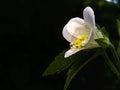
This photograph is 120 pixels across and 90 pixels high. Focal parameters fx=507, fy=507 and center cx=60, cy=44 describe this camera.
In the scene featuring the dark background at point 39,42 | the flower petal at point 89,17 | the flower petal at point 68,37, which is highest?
the flower petal at point 89,17

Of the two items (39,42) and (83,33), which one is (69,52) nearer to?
(83,33)

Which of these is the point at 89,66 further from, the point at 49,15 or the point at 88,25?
the point at 88,25

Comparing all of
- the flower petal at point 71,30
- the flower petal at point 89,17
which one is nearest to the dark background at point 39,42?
the flower petal at point 71,30

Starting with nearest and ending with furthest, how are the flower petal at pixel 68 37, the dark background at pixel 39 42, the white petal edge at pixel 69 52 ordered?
1. the white petal edge at pixel 69 52
2. the flower petal at pixel 68 37
3. the dark background at pixel 39 42

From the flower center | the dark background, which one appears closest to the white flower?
the flower center

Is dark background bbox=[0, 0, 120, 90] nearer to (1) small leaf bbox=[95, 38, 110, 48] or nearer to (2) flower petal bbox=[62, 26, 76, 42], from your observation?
(2) flower petal bbox=[62, 26, 76, 42]

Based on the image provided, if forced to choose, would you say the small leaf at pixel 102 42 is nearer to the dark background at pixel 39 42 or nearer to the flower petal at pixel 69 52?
the flower petal at pixel 69 52
